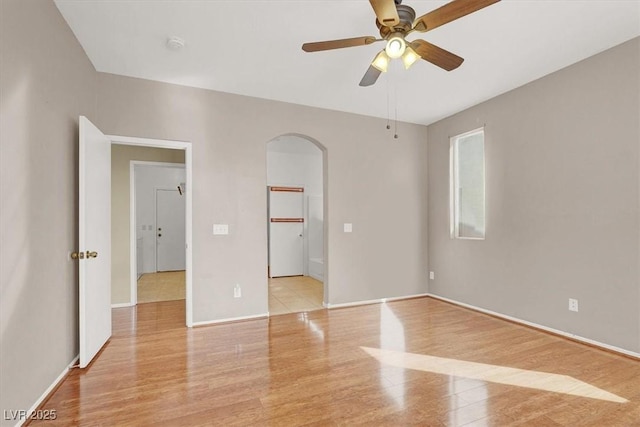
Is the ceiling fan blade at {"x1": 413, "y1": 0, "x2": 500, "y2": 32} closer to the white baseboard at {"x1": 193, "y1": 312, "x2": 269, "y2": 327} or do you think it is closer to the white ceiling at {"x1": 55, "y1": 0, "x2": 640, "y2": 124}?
the white ceiling at {"x1": 55, "y1": 0, "x2": 640, "y2": 124}

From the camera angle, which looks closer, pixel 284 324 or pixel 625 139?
pixel 625 139

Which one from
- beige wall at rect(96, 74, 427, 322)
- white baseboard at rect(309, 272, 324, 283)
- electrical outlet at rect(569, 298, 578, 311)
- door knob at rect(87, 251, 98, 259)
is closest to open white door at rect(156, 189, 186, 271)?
A: white baseboard at rect(309, 272, 324, 283)

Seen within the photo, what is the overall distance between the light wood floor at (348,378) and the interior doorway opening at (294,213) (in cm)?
307

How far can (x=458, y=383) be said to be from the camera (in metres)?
2.29

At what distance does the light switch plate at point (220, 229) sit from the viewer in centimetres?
373

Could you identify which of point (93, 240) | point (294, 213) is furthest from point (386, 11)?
point (294, 213)

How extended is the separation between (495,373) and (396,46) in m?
→ 2.52

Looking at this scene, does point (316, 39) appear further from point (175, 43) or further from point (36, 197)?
point (36, 197)

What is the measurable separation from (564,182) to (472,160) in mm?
1285

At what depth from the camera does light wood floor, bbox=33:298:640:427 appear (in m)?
1.92

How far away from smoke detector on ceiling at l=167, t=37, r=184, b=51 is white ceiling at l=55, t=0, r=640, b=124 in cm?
4

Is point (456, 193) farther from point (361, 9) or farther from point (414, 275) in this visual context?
point (361, 9)

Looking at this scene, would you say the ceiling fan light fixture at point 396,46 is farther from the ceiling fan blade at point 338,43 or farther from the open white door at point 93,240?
the open white door at point 93,240

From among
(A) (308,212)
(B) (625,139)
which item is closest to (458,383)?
(B) (625,139)
